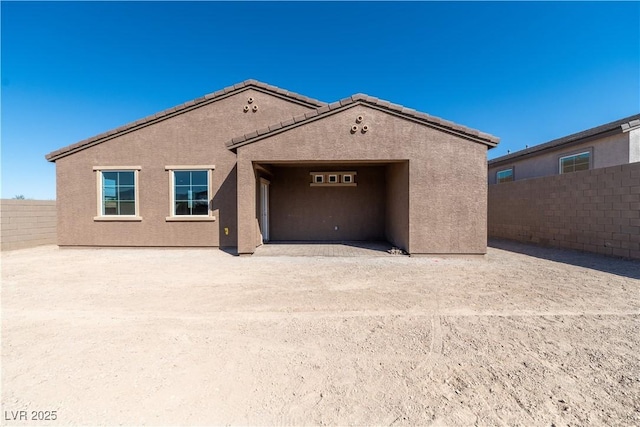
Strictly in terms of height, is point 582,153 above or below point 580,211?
above

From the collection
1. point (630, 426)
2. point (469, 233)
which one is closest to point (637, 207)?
point (469, 233)

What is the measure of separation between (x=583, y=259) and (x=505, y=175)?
1047 cm

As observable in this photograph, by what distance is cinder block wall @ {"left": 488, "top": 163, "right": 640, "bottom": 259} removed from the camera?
7.86 m

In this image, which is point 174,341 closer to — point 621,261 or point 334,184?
point 334,184

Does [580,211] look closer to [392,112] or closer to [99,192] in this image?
[392,112]

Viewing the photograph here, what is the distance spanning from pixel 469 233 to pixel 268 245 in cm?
680

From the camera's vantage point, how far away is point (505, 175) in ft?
56.1

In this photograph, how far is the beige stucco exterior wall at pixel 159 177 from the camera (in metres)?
10.6

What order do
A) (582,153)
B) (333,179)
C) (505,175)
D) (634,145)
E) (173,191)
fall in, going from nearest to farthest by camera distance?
1. (634,145)
2. (173,191)
3. (333,179)
4. (582,153)
5. (505,175)

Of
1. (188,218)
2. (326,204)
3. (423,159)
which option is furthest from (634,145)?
(188,218)

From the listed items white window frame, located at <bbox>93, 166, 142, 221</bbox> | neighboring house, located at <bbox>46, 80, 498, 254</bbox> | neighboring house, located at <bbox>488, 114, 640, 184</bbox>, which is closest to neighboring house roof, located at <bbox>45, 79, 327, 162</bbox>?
neighboring house, located at <bbox>46, 80, 498, 254</bbox>

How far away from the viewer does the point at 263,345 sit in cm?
332

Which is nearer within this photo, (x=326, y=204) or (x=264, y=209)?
(x=264, y=209)

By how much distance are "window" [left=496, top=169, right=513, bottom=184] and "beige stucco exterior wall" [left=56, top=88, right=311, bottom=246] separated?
50.2ft
